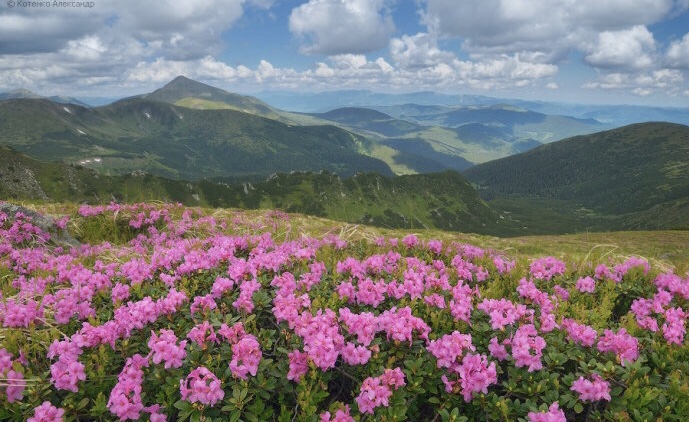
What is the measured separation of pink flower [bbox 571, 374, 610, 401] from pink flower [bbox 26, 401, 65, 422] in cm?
532

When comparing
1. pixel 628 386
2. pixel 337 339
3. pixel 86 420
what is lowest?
pixel 86 420

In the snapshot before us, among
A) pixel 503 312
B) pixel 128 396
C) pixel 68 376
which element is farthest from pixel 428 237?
pixel 68 376

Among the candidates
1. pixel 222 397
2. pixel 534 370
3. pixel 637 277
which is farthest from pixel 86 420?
pixel 637 277

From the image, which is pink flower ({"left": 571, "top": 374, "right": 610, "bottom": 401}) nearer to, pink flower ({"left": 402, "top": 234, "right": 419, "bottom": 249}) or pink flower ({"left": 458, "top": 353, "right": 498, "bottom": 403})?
pink flower ({"left": 458, "top": 353, "right": 498, "bottom": 403})

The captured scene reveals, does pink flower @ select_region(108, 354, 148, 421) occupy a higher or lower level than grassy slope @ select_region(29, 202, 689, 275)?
higher

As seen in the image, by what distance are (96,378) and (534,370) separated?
5122mm

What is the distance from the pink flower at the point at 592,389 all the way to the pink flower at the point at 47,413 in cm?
532

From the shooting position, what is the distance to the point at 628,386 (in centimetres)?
443

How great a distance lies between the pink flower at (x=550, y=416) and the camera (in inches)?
150

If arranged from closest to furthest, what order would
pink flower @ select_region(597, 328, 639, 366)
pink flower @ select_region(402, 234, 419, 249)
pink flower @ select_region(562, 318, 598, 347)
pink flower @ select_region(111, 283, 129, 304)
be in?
pink flower @ select_region(597, 328, 639, 366)
pink flower @ select_region(562, 318, 598, 347)
pink flower @ select_region(111, 283, 129, 304)
pink flower @ select_region(402, 234, 419, 249)

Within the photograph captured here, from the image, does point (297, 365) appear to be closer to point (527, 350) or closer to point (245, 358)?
point (245, 358)

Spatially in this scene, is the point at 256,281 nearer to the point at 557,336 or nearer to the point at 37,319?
the point at 37,319

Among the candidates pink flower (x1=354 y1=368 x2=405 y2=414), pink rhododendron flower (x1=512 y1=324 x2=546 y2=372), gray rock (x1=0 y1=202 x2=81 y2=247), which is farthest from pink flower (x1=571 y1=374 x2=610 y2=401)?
gray rock (x1=0 y1=202 x2=81 y2=247)

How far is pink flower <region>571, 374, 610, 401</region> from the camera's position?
4109 millimetres
